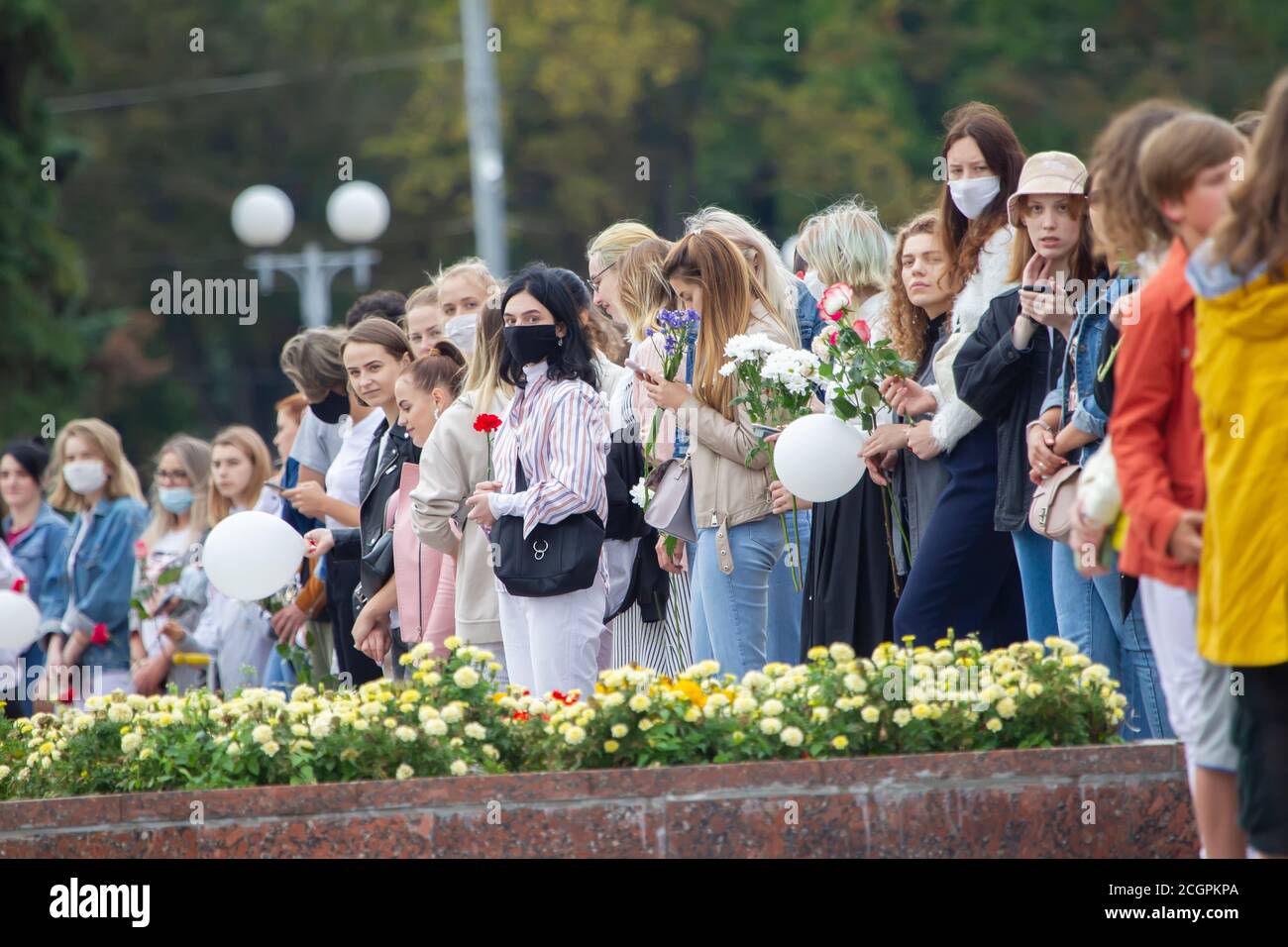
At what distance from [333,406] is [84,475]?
2.33 metres

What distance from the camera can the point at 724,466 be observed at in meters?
7.50

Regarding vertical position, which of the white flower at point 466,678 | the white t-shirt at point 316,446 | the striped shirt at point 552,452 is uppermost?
the white t-shirt at point 316,446

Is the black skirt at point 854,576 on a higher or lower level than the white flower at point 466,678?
higher

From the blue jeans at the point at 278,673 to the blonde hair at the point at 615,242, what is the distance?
2698 millimetres

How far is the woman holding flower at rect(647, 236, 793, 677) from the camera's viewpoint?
7.47m

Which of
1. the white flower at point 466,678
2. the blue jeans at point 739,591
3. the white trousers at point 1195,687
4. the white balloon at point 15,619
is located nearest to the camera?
the white trousers at point 1195,687

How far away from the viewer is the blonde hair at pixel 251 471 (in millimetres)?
10383

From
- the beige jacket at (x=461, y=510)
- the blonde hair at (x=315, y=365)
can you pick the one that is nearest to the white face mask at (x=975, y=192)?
the beige jacket at (x=461, y=510)

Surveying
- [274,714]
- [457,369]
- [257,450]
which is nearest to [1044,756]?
[274,714]

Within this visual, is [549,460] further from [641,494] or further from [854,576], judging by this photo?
[854,576]

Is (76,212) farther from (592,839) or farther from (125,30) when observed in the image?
(592,839)

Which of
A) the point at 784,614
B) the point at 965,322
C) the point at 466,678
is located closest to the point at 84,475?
the point at 784,614

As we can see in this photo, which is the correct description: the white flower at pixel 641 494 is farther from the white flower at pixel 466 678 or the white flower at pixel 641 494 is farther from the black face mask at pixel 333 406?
the black face mask at pixel 333 406

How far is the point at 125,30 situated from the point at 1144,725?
36.2 m
